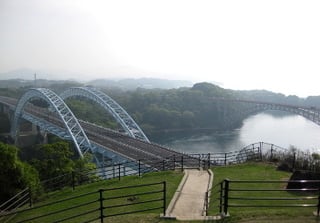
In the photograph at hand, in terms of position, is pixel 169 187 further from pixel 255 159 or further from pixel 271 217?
pixel 255 159

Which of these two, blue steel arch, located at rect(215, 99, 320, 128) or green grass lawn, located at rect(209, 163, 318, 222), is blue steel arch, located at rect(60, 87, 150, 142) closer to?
blue steel arch, located at rect(215, 99, 320, 128)

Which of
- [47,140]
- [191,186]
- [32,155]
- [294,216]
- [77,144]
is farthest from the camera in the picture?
[47,140]

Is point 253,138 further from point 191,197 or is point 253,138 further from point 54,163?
point 191,197

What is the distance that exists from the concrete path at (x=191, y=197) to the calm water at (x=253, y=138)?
5482 centimetres

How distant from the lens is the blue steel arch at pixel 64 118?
51438 mm

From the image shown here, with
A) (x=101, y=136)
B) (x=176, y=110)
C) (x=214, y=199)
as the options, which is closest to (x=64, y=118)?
(x=101, y=136)

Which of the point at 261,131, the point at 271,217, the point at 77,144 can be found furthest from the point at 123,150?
the point at 261,131

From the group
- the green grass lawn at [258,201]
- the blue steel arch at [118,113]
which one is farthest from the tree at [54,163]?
the blue steel arch at [118,113]

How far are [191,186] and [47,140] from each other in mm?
71848

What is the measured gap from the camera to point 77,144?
1978 inches

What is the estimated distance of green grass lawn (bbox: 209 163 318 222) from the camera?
8.79 m

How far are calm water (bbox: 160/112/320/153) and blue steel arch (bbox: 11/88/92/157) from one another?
25.4 metres

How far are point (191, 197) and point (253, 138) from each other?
7438cm

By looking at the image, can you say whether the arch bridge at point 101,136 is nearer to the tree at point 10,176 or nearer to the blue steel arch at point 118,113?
the blue steel arch at point 118,113
